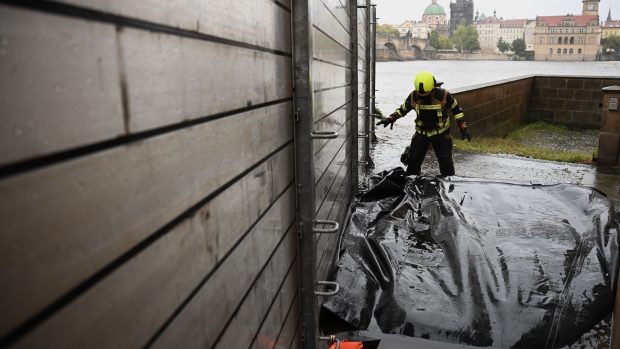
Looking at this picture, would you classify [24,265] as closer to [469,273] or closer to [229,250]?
[229,250]

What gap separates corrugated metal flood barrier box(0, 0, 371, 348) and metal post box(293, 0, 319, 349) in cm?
18

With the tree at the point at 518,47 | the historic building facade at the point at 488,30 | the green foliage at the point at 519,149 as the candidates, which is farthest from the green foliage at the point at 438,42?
the green foliage at the point at 519,149

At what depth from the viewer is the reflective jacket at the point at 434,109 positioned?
659 centimetres

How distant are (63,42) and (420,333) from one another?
280 cm

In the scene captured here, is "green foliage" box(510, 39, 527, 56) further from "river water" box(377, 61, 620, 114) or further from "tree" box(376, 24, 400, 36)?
"river water" box(377, 61, 620, 114)

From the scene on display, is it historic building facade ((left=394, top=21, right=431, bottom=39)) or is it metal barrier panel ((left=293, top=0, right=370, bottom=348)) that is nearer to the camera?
metal barrier panel ((left=293, top=0, right=370, bottom=348))

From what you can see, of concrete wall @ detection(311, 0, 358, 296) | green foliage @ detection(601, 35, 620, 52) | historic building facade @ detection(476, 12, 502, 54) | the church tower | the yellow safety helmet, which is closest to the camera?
concrete wall @ detection(311, 0, 358, 296)

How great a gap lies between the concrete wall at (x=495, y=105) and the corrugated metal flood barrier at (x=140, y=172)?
9.02m

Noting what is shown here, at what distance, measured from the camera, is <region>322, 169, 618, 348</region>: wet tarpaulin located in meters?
2.97

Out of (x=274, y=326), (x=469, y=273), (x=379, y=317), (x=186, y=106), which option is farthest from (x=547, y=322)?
(x=186, y=106)

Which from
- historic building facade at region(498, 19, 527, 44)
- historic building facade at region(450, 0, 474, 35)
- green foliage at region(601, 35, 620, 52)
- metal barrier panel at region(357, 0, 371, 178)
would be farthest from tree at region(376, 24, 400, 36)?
metal barrier panel at region(357, 0, 371, 178)

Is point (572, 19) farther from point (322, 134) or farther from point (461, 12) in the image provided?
point (322, 134)

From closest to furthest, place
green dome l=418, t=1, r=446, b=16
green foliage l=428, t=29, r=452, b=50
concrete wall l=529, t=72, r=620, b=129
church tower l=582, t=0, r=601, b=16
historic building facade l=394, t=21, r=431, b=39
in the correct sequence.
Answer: concrete wall l=529, t=72, r=620, b=129, green foliage l=428, t=29, r=452, b=50, church tower l=582, t=0, r=601, b=16, historic building facade l=394, t=21, r=431, b=39, green dome l=418, t=1, r=446, b=16

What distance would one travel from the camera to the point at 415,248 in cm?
A: 401
